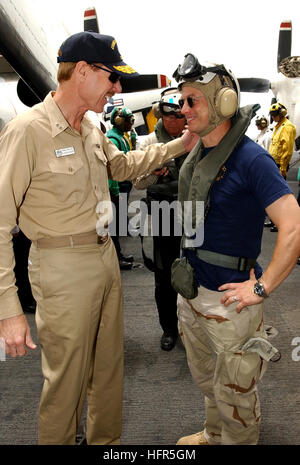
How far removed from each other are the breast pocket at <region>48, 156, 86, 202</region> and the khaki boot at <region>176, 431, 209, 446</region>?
4.67ft

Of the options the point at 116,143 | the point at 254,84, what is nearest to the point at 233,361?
the point at 116,143

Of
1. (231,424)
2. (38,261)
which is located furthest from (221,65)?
(231,424)

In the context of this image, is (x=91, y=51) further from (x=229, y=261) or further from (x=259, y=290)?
(x=259, y=290)

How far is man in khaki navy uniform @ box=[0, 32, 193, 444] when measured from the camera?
51.9 inches

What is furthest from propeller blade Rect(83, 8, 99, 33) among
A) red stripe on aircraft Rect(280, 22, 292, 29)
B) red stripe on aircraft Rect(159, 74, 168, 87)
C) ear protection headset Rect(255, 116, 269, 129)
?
red stripe on aircraft Rect(280, 22, 292, 29)

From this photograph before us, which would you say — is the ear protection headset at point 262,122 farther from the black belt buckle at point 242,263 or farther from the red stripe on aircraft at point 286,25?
A: the black belt buckle at point 242,263

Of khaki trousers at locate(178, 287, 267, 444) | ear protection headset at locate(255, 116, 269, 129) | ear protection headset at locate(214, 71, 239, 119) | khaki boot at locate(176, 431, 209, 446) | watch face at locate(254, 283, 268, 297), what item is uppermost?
ear protection headset at locate(214, 71, 239, 119)

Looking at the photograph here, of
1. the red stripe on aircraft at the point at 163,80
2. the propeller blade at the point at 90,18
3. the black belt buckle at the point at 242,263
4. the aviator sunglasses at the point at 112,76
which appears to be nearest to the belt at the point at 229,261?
the black belt buckle at the point at 242,263

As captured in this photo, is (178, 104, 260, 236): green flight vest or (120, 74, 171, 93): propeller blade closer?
(178, 104, 260, 236): green flight vest

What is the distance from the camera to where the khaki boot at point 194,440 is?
1849mm

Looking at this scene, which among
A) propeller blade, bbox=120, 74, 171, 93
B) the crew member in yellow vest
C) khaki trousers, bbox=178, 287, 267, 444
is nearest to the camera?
khaki trousers, bbox=178, 287, 267, 444

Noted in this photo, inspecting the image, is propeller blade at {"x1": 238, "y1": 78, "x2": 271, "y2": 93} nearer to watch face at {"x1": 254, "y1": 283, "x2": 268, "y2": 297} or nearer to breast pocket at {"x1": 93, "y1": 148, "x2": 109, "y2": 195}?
breast pocket at {"x1": 93, "y1": 148, "x2": 109, "y2": 195}

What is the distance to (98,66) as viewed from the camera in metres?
1.38

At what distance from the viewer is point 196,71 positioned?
4.32 feet
